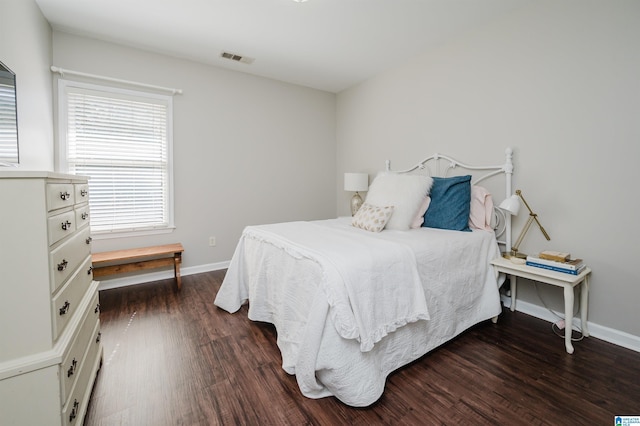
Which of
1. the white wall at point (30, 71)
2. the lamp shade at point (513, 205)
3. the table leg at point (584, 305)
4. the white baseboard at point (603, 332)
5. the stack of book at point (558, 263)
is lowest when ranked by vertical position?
the white baseboard at point (603, 332)

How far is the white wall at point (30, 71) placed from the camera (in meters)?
1.78

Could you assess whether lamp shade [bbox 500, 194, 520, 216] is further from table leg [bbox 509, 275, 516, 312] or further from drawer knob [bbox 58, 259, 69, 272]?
drawer knob [bbox 58, 259, 69, 272]

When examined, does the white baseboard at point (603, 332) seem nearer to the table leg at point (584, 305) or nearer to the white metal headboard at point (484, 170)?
the table leg at point (584, 305)

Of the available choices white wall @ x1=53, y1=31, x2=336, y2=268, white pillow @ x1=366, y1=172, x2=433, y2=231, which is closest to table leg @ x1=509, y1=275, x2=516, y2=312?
white pillow @ x1=366, y1=172, x2=433, y2=231

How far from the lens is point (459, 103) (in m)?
2.76

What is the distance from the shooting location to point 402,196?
248 cm

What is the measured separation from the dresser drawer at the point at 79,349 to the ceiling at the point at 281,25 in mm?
2331

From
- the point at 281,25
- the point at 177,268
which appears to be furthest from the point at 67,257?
the point at 281,25

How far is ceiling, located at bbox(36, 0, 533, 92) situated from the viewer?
Answer: 7.46 ft

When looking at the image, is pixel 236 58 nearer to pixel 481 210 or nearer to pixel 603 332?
pixel 481 210

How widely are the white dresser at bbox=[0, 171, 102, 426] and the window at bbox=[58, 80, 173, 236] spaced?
6.92 feet

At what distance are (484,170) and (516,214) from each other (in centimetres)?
55

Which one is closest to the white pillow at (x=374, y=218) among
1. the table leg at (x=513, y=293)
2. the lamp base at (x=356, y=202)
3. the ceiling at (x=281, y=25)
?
the table leg at (x=513, y=293)

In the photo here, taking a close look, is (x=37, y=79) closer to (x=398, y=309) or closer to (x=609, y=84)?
(x=398, y=309)
